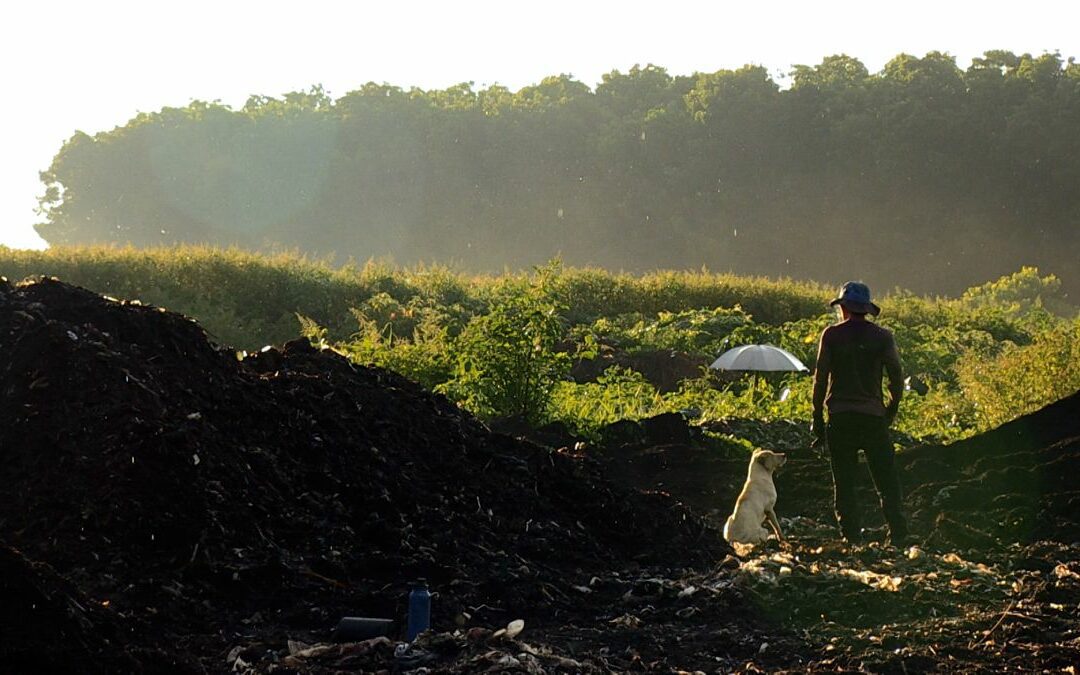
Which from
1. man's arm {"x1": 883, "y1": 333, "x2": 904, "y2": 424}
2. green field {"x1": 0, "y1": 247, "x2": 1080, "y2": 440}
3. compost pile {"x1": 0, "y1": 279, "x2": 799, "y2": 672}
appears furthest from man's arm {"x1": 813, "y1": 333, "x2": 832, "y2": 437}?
green field {"x1": 0, "y1": 247, "x2": 1080, "y2": 440}

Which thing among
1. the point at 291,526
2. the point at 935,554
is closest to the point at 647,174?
the point at 935,554

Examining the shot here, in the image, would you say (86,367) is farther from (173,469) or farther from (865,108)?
(865,108)

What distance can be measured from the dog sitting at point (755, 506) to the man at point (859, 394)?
1.40ft

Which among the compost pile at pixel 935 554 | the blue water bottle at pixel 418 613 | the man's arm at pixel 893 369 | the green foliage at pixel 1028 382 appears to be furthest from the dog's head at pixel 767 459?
the green foliage at pixel 1028 382

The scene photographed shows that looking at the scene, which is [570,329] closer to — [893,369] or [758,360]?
[758,360]

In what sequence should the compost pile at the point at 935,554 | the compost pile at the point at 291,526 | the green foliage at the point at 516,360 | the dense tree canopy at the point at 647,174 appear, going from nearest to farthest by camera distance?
1. the compost pile at the point at 291,526
2. the compost pile at the point at 935,554
3. the green foliage at the point at 516,360
4. the dense tree canopy at the point at 647,174

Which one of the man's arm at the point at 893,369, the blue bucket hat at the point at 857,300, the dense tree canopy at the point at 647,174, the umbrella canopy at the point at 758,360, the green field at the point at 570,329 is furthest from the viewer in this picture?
the dense tree canopy at the point at 647,174

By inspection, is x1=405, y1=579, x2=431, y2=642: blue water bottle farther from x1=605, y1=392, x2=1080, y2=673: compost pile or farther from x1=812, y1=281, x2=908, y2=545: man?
x1=812, y1=281, x2=908, y2=545: man

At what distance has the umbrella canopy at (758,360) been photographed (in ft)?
52.5

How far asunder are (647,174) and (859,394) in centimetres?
4294

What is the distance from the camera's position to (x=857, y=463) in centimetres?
805

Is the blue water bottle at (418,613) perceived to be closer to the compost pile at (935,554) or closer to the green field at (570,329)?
the compost pile at (935,554)

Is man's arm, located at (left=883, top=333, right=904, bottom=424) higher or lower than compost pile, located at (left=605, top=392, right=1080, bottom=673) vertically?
higher

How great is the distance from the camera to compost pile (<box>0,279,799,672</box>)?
17.4 feet
